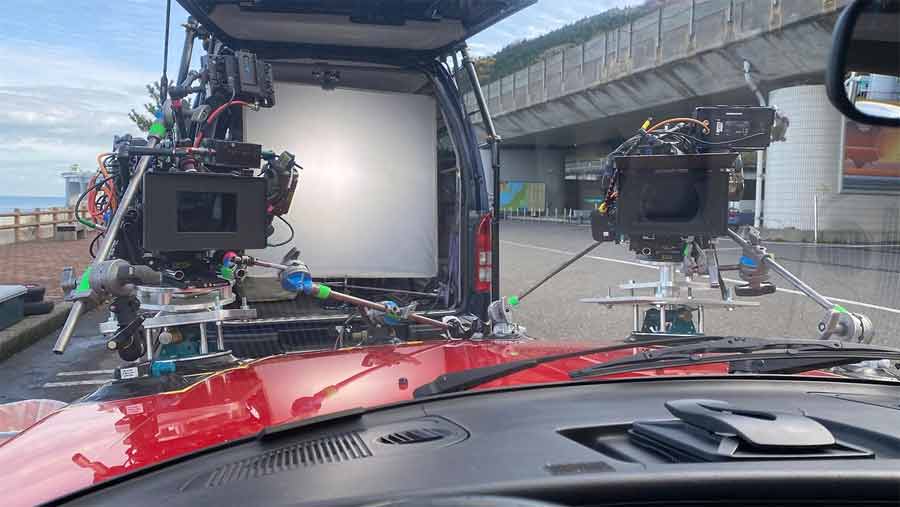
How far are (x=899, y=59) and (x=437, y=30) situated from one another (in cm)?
342

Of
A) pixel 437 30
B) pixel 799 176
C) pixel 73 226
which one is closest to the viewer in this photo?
pixel 799 176

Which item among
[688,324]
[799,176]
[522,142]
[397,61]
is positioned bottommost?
[688,324]

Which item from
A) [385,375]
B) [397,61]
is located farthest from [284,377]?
[397,61]

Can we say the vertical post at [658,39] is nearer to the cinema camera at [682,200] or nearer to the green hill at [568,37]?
the green hill at [568,37]

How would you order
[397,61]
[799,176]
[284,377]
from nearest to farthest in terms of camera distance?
1. [284,377]
2. [799,176]
3. [397,61]

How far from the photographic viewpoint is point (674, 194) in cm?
374

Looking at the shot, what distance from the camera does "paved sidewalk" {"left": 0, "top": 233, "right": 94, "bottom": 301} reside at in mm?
10433

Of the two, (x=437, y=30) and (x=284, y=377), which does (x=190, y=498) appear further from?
(x=437, y=30)

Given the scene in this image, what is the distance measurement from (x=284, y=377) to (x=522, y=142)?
3434 centimetres

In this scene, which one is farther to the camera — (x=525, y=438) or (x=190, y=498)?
(x=525, y=438)

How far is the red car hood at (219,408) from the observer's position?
141 centimetres

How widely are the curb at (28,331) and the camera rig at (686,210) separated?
508cm

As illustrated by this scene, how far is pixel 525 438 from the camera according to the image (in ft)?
4.26

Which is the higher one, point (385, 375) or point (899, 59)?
point (899, 59)
